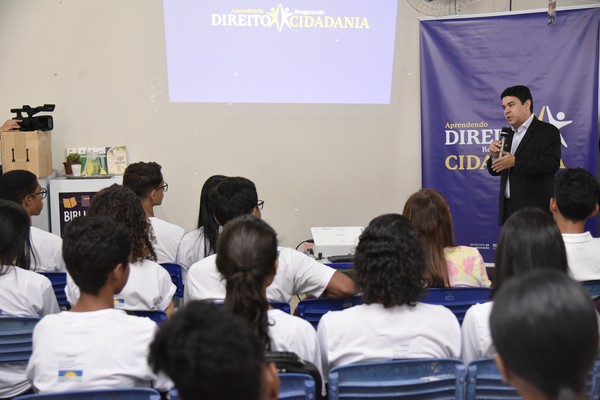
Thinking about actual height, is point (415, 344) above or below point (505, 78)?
below

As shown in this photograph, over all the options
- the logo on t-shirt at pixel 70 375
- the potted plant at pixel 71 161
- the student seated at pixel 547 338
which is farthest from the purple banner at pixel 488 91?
the student seated at pixel 547 338

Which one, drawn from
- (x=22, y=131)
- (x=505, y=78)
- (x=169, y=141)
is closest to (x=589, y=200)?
(x=505, y=78)

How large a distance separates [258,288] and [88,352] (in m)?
0.49

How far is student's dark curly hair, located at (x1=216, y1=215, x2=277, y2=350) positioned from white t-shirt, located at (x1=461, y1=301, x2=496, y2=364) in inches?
25.2

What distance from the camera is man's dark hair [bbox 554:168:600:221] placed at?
2.93 metres

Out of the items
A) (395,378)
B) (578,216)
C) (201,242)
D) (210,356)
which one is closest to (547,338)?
(210,356)

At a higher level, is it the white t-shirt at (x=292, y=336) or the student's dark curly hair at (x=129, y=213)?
the student's dark curly hair at (x=129, y=213)

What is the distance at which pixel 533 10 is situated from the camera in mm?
4973

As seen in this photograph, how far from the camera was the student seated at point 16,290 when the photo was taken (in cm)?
236

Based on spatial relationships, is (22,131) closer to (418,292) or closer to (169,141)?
(169,141)

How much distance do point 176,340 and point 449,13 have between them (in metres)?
4.73

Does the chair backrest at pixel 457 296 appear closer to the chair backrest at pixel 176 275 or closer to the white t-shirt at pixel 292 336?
the white t-shirt at pixel 292 336

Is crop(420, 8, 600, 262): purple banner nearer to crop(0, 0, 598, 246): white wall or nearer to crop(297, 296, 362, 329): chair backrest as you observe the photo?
crop(0, 0, 598, 246): white wall

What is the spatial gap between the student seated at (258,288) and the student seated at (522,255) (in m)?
0.49
